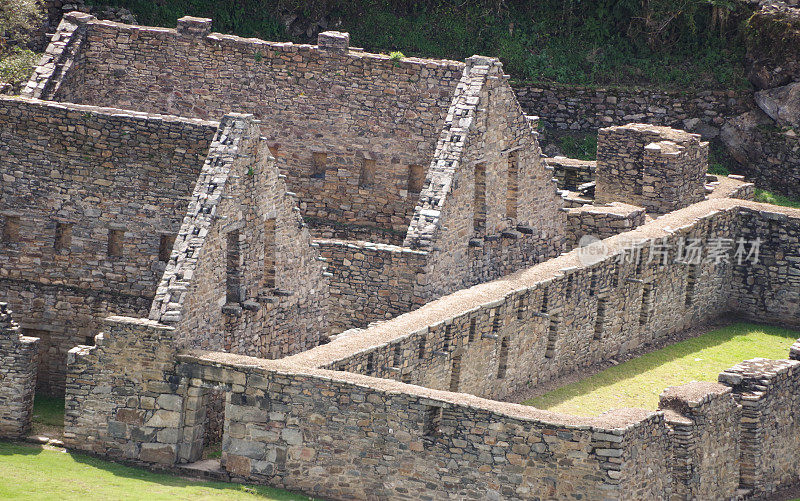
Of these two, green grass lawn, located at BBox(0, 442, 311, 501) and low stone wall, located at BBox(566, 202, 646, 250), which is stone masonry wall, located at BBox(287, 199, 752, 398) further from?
green grass lawn, located at BBox(0, 442, 311, 501)

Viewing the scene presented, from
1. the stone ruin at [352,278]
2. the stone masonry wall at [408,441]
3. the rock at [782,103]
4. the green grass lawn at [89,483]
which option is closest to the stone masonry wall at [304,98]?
the stone ruin at [352,278]

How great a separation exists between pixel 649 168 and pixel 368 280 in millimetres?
9468

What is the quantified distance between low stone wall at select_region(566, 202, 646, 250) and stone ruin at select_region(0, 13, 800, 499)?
0.10m

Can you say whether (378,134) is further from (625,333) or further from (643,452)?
(643,452)

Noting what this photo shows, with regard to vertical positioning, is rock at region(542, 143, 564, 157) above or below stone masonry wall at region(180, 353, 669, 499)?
above

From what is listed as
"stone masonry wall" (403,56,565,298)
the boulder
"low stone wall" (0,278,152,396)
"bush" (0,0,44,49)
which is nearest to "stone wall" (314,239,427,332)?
"stone masonry wall" (403,56,565,298)

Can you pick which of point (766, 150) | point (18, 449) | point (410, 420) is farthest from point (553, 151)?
point (18, 449)

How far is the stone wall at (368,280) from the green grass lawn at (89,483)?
6.92 metres

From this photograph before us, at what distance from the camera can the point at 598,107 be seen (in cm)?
4775

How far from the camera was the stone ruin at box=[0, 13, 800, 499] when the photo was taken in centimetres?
A: 2841

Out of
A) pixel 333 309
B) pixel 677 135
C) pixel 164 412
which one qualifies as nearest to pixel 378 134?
pixel 333 309

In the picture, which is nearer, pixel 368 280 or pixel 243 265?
pixel 243 265

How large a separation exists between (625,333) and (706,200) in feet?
19.7

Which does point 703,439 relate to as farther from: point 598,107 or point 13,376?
point 598,107
